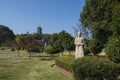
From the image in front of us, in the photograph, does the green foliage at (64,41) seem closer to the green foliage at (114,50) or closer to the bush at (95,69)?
the green foliage at (114,50)

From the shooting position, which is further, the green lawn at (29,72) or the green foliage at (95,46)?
the green foliage at (95,46)

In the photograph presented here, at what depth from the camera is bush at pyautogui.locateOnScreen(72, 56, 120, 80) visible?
39.3 feet

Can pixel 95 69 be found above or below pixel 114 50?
below

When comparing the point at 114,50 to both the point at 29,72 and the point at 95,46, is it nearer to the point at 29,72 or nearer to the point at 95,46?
the point at 29,72

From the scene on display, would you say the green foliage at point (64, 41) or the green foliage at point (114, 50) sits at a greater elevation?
the green foliage at point (64, 41)

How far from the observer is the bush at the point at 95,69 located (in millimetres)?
11969

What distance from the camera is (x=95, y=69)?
12.0m

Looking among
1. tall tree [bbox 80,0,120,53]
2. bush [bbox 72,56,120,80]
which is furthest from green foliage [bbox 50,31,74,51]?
bush [bbox 72,56,120,80]

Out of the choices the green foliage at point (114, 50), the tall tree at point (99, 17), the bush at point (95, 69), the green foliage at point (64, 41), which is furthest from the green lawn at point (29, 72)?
the green foliage at point (64, 41)

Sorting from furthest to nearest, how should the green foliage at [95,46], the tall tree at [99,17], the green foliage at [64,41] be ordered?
the green foliage at [64,41] → the green foliage at [95,46] → the tall tree at [99,17]

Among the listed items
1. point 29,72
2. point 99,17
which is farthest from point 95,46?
point 29,72

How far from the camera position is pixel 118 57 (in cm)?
1772

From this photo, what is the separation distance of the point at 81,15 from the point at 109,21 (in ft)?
20.3

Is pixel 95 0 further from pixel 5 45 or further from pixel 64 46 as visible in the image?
pixel 5 45
